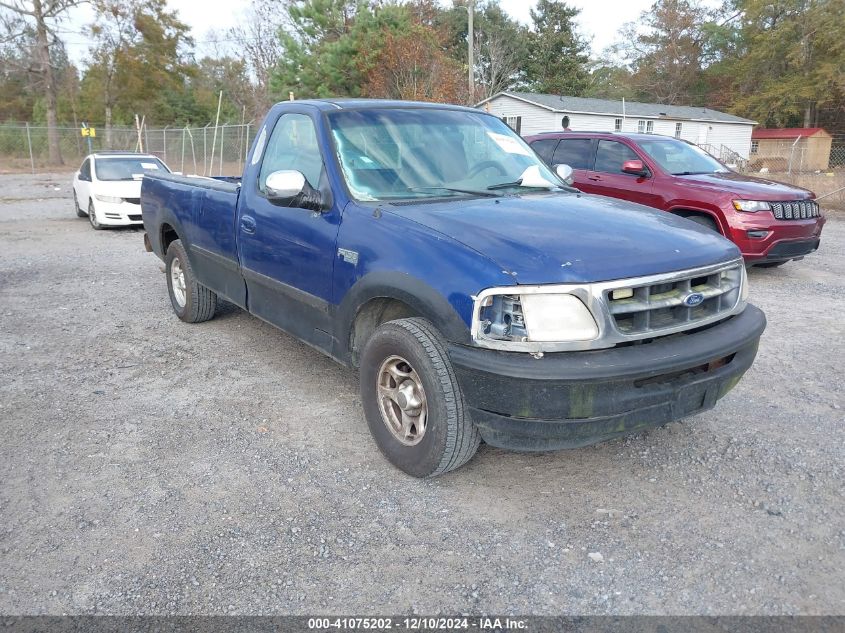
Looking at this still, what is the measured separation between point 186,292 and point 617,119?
37.9 metres

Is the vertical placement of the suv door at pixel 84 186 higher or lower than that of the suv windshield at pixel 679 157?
lower

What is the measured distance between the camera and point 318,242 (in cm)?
376

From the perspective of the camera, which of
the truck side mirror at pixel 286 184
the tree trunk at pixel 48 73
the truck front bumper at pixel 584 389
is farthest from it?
the tree trunk at pixel 48 73

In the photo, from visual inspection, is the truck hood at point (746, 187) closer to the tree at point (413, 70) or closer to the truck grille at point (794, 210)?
the truck grille at point (794, 210)

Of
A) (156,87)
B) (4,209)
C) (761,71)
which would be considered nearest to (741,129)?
(761,71)

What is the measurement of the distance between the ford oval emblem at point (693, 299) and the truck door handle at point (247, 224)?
279 cm

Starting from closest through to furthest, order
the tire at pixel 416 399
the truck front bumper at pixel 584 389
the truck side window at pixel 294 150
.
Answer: the truck front bumper at pixel 584 389 → the tire at pixel 416 399 → the truck side window at pixel 294 150

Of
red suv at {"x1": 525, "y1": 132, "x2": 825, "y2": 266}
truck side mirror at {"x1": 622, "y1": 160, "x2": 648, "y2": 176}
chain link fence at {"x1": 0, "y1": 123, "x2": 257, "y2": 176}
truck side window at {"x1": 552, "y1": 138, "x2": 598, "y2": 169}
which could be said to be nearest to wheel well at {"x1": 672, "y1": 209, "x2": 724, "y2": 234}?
red suv at {"x1": 525, "y1": 132, "x2": 825, "y2": 266}

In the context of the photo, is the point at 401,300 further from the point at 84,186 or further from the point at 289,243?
the point at 84,186

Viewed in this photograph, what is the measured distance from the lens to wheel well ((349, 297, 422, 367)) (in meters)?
3.44

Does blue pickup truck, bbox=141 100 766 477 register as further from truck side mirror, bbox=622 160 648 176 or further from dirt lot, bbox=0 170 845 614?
truck side mirror, bbox=622 160 648 176

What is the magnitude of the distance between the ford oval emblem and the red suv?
14.4 ft

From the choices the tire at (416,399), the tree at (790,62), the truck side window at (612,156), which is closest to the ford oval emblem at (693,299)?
the tire at (416,399)

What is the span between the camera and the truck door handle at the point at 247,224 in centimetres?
444
